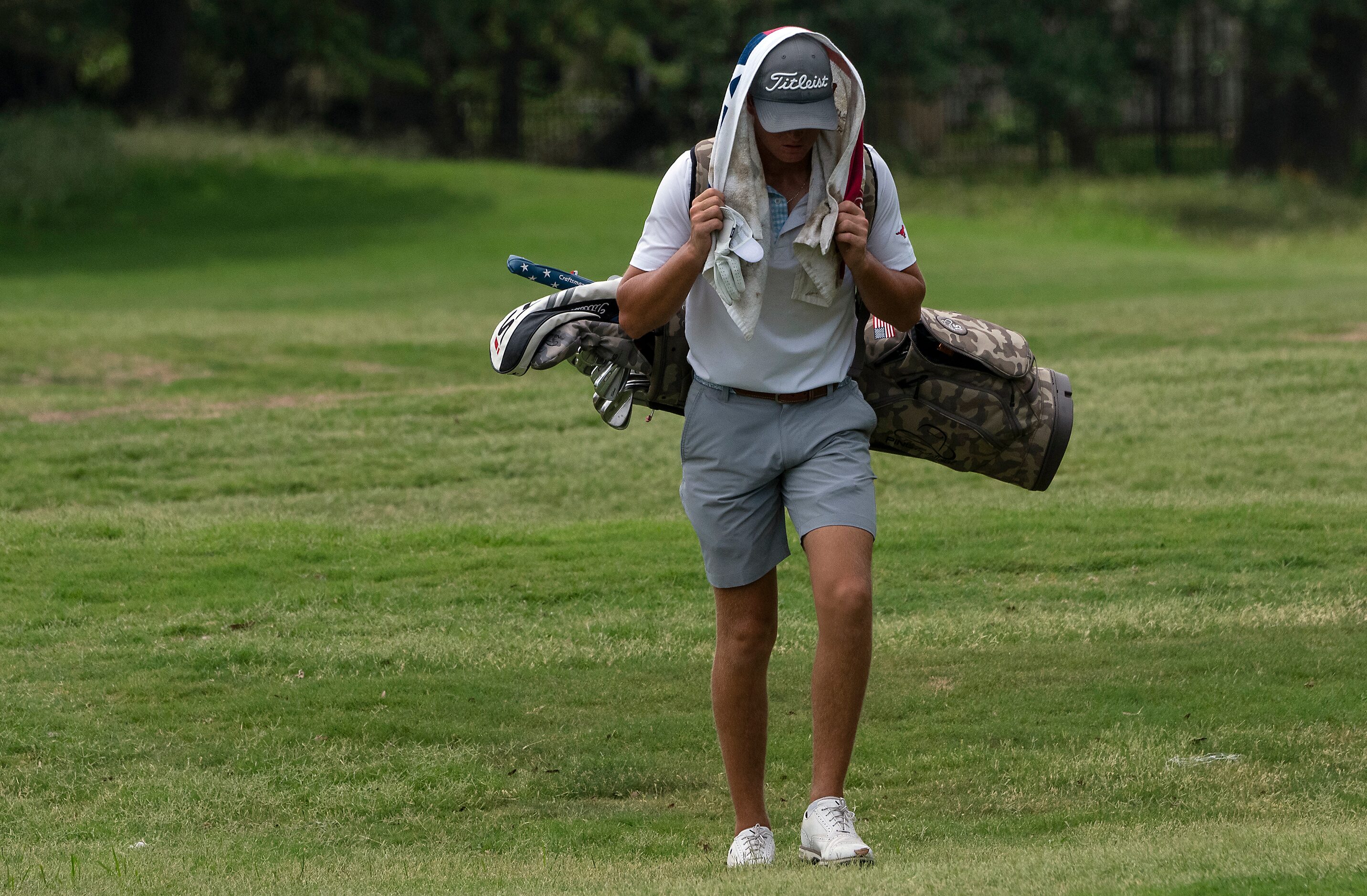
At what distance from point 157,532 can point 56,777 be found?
3.59 m

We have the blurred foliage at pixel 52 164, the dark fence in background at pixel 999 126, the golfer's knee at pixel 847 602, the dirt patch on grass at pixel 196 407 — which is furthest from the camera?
the dark fence in background at pixel 999 126

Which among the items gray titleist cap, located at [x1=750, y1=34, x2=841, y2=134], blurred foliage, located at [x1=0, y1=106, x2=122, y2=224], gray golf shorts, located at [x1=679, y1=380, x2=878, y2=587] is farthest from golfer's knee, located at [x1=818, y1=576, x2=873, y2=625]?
blurred foliage, located at [x1=0, y1=106, x2=122, y2=224]

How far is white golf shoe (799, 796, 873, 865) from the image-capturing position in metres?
4.26

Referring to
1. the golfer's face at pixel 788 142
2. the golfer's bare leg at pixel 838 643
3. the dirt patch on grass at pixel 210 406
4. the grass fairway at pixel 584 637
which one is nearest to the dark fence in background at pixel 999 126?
the grass fairway at pixel 584 637

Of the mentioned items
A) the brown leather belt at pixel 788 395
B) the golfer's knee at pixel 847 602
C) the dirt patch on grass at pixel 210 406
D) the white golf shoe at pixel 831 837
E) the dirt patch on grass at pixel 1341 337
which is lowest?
the dirt patch on grass at pixel 1341 337

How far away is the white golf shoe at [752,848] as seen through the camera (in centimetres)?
445

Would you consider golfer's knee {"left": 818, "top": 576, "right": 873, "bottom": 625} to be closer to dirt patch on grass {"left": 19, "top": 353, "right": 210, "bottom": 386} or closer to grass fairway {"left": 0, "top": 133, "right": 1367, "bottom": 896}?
grass fairway {"left": 0, "top": 133, "right": 1367, "bottom": 896}

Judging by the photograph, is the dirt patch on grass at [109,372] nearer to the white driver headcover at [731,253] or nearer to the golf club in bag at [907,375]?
the golf club in bag at [907,375]

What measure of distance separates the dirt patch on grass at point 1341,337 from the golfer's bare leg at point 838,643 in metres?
12.2

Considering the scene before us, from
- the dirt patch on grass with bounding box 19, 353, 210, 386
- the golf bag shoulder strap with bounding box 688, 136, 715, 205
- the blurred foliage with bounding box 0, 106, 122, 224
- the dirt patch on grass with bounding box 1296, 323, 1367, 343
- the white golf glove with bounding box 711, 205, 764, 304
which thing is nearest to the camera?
the white golf glove with bounding box 711, 205, 764, 304

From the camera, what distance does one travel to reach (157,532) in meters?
8.97

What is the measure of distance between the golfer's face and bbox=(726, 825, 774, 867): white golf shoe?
1809 mm

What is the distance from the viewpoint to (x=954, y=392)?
205 inches

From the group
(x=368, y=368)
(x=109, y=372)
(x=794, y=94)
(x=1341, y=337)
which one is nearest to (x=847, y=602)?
(x=794, y=94)
